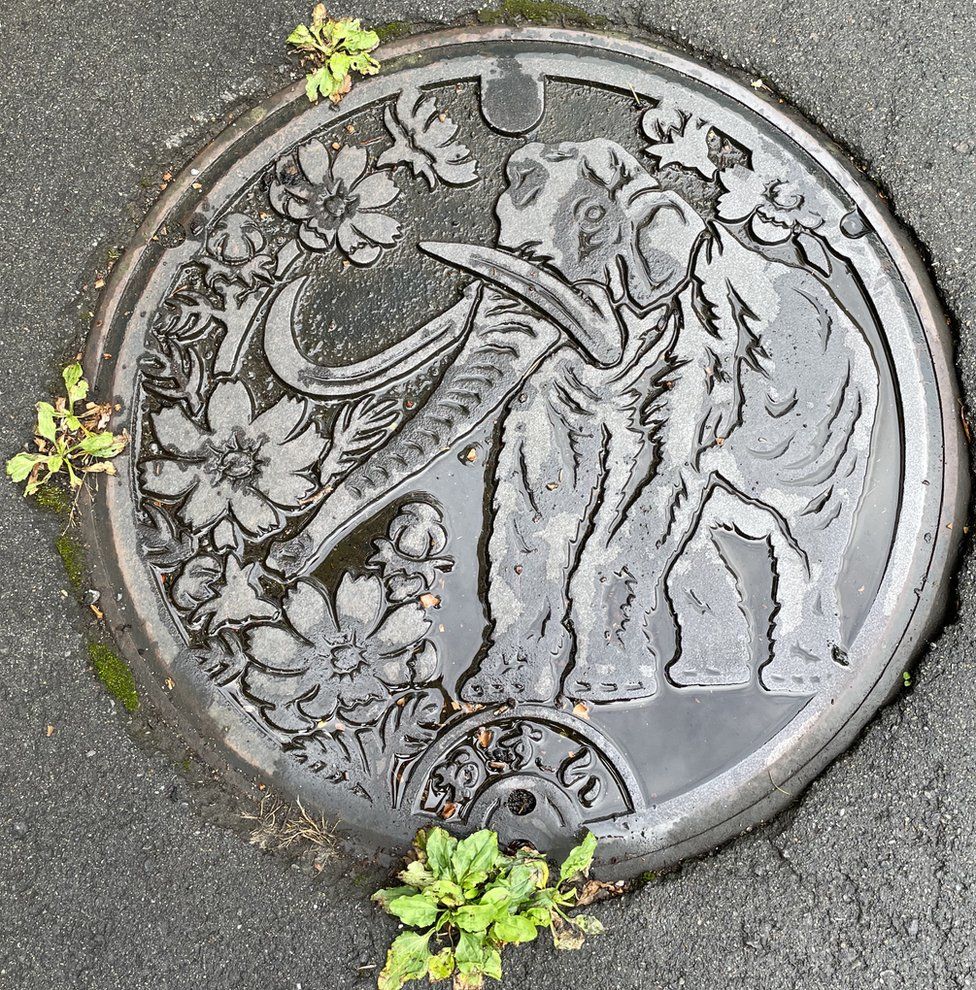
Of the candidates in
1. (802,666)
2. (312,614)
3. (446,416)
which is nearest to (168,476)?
(312,614)

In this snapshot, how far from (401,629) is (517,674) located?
1.01 ft

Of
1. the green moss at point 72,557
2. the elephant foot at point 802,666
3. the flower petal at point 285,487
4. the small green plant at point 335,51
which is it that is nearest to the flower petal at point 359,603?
the flower petal at point 285,487

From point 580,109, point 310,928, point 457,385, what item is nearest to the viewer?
point 310,928

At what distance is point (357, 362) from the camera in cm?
199

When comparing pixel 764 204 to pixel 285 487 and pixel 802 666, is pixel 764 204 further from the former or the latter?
pixel 285 487

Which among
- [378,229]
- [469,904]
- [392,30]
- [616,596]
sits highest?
[392,30]

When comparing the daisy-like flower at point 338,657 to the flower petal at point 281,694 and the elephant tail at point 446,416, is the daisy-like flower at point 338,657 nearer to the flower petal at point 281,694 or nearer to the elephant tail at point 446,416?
the flower petal at point 281,694

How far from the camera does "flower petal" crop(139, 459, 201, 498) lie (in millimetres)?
1962

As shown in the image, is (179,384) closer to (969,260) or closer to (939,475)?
(939,475)

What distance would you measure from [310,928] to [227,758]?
46 centimetres

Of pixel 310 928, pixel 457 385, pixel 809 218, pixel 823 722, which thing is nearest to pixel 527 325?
pixel 457 385

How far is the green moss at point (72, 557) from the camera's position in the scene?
78.3 inches

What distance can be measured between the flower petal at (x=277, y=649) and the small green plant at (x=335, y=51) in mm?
1465

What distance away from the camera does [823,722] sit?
1.93 meters
